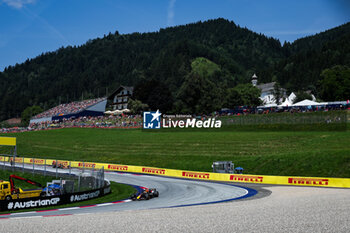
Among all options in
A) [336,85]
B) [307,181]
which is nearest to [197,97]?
[336,85]

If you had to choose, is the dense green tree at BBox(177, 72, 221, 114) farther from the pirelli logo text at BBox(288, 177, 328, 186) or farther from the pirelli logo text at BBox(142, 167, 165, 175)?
the pirelli logo text at BBox(288, 177, 328, 186)

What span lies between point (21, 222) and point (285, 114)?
2419 inches

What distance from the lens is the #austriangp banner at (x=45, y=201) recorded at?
21.1 metres

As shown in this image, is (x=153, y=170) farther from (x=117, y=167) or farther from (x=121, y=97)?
(x=121, y=97)

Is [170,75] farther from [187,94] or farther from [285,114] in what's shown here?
[285,114]

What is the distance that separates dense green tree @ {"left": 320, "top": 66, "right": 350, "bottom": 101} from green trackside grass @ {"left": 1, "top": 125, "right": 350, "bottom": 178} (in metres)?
68.4

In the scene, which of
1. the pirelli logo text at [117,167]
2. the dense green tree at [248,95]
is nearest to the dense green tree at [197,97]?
the dense green tree at [248,95]

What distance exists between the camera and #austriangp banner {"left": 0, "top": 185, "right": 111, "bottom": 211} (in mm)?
21109

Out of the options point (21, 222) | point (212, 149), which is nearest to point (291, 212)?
point (21, 222)

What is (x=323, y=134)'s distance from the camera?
5447cm

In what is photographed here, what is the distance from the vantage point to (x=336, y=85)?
120 meters

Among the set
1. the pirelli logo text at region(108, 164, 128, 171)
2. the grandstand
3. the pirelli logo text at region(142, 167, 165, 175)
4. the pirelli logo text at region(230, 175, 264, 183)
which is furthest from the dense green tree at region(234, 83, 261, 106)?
the pirelli logo text at region(230, 175, 264, 183)

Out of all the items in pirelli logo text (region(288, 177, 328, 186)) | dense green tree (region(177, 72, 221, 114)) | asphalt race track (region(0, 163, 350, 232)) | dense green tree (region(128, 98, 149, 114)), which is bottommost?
pirelli logo text (region(288, 177, 328, 186))

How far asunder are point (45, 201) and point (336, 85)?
11726 cm
